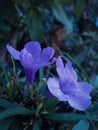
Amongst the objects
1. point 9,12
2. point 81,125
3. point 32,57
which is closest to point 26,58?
point 32,57

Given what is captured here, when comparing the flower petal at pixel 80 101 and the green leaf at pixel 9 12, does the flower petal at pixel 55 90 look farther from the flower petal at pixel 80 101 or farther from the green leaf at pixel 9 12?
the green leaf at pixel 9 12

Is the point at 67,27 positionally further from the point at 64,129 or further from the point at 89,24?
the point at 64,129

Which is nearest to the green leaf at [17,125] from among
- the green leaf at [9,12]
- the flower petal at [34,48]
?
the flower petal at [34,48]

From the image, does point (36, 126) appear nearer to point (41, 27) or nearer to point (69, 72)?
point (69, 72)

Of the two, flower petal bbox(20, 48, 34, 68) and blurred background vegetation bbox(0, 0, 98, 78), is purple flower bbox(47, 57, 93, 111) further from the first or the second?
blurred background vegetation bbox(0, 0, 98, 78)

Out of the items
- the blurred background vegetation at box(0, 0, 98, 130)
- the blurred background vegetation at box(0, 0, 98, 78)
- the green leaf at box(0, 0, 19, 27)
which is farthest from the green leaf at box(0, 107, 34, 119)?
the green leaf at box(0, 0, 19, 27)

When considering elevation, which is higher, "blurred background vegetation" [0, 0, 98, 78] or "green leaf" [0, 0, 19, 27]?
"green leaf" [0, 0, 19, 27]
